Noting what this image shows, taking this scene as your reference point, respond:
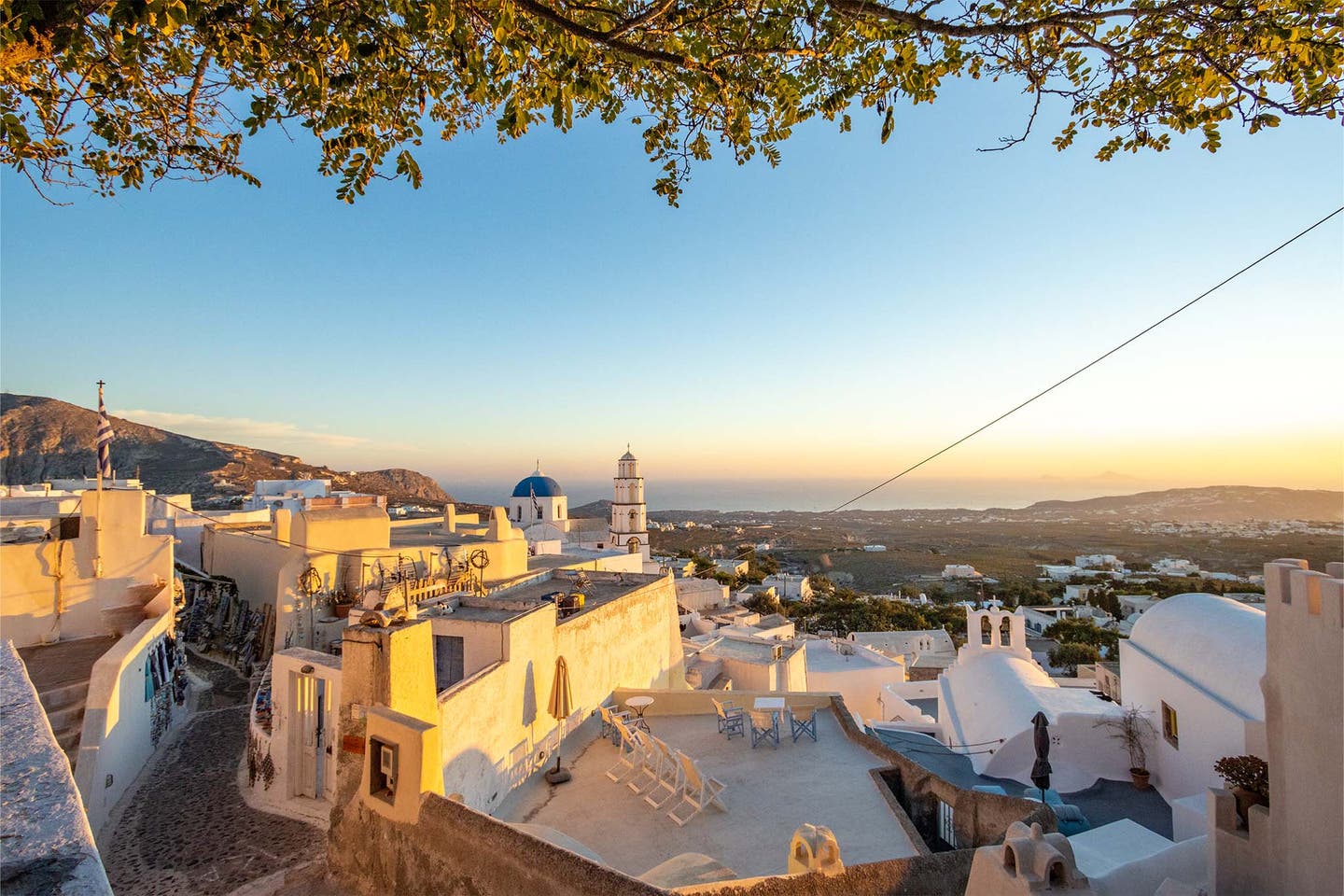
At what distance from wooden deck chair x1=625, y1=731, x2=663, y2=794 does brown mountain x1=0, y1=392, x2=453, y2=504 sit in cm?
4138

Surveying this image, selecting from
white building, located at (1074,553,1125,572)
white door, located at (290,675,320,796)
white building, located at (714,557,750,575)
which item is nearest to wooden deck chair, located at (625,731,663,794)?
white door, located at (290,675,320,796)

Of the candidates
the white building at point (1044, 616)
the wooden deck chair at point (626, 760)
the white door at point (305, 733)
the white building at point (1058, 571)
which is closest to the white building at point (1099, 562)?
the white building at point (1058, 571)

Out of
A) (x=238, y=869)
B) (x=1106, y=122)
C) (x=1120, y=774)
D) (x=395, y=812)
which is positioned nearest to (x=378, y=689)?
(x=395, y=812)

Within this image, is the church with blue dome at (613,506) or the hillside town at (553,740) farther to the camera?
the church with blue dome at (613,506)

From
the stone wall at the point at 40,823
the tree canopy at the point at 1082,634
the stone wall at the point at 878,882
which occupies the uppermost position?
the stone wall at the point at 40,823

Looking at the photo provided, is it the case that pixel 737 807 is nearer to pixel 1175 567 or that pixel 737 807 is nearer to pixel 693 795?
pixel 693 795

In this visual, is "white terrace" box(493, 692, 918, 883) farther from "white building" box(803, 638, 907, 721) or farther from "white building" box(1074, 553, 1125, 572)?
"white building" box(1074, 553, 1125, 572)

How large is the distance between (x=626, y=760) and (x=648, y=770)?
0.62 m

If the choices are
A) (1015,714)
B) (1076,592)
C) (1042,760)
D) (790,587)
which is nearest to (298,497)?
(1015,714)

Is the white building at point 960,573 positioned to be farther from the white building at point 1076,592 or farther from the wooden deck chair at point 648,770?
the wooden deck chair at point 648,770

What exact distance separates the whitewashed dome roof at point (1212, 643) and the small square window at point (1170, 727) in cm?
56

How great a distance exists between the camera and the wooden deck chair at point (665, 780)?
801 cm

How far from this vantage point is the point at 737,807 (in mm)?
7918

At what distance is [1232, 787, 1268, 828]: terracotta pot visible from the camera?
509 cm
